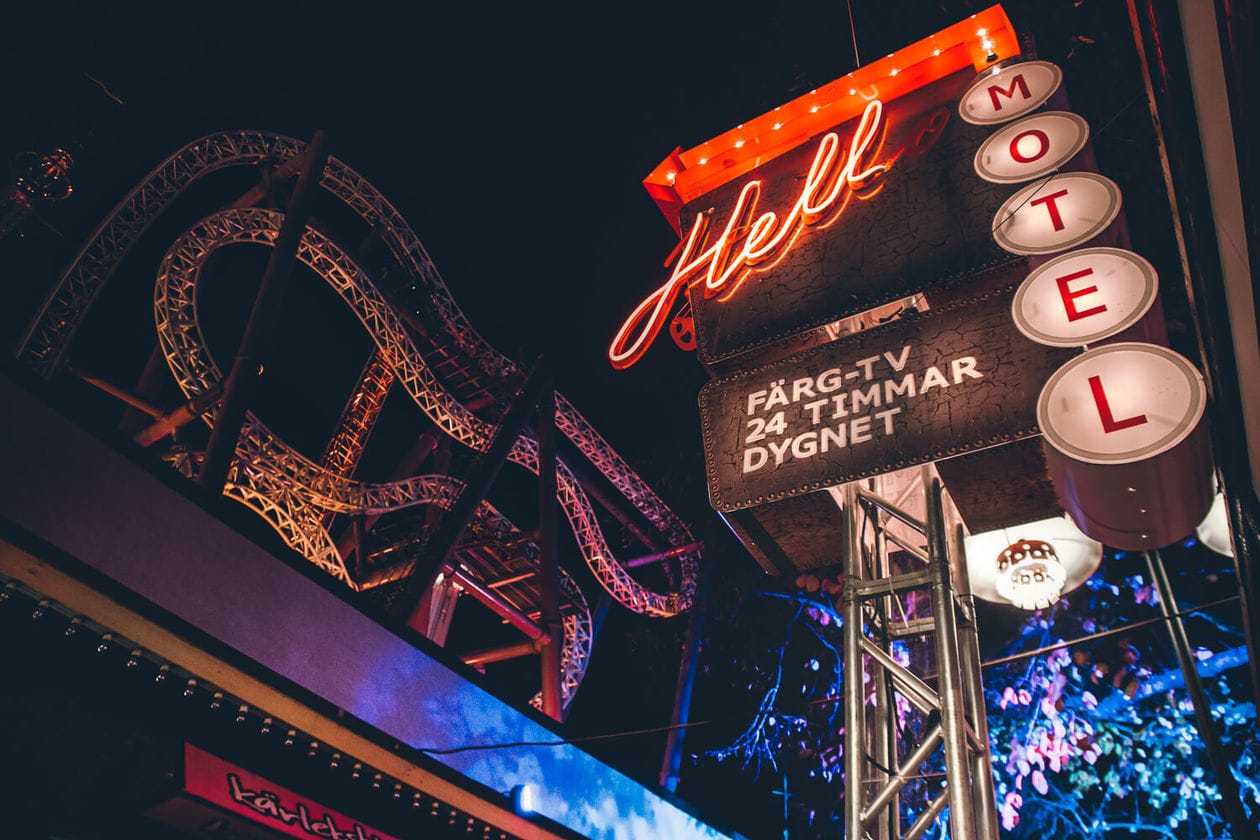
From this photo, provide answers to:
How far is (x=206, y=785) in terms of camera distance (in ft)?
16.0

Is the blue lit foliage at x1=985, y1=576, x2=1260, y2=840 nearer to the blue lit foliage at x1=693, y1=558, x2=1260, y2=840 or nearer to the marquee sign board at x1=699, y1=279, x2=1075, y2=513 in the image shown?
the blue lit foliage at x1=693, y1=558, x2=1260, y2=840

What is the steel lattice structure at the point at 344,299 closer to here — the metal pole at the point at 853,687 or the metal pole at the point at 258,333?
the metal pole at the point at 258,333

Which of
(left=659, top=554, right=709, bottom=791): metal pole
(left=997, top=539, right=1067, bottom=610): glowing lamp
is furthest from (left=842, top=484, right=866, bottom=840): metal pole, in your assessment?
(left=659, top=554, right=709, bottom=791): metal pole

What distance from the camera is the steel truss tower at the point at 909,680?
4.51 meters

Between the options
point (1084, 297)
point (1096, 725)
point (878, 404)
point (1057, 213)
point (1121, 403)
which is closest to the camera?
point (1121, 403)

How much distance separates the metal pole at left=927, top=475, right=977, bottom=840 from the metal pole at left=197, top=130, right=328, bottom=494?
4.90m

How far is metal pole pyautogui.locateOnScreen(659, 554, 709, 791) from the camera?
11.0 m

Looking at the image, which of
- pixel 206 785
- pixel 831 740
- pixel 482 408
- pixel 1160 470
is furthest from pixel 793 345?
pixel 831 740

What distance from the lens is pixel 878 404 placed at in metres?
5.50

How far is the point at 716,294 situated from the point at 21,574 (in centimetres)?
513

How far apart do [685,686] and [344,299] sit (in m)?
6.77

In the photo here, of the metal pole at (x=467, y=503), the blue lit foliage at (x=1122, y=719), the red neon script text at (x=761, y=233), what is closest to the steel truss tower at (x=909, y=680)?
the red neon script text at (x=761, y=233)

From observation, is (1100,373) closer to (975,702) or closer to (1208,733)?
(975,702)

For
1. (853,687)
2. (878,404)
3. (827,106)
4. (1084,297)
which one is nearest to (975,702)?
(853,687)
